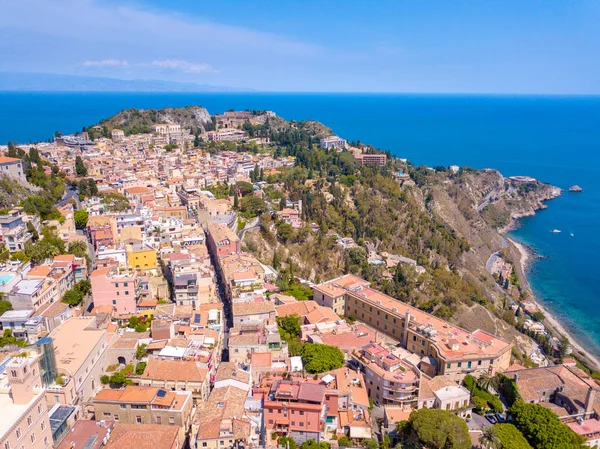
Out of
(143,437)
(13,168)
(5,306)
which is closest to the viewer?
(143,437)

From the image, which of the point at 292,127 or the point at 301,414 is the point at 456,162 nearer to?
the point at 292,127

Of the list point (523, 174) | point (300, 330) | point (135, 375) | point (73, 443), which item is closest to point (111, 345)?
point (135, 375)

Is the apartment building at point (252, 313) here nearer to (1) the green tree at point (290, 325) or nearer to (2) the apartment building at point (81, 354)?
(1) the green tree at point (290, 325)

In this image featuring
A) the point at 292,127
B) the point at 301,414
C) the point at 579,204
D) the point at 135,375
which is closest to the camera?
the point at 301,414

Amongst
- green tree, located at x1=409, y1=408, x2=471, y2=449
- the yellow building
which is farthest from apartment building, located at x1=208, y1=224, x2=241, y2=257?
green tree, located at x1=409, y1=408, x2=471, y2=449

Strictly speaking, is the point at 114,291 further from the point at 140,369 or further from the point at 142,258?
the point at 140,369

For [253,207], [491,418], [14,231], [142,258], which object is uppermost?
[14,231]

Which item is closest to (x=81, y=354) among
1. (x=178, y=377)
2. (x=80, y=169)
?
(x=178, y=377)
